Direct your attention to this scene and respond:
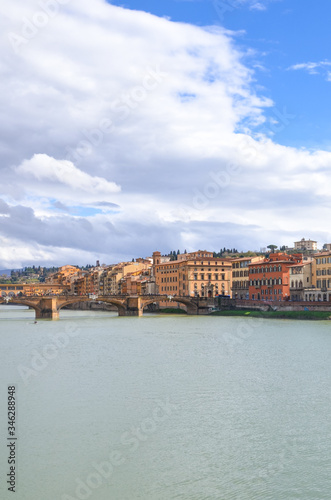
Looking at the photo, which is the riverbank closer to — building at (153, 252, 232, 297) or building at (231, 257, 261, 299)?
building at (231, 257, 261, 299)

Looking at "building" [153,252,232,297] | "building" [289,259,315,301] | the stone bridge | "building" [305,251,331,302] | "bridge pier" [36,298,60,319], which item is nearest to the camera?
"building" [305,251,331,302]

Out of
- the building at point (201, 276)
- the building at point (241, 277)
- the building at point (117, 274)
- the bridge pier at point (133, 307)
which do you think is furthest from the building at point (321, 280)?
the building at point (117, 274)

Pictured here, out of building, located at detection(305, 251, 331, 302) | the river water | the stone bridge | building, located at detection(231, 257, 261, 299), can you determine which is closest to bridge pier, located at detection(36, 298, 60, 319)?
the stone bridge

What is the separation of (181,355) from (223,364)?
185 inches

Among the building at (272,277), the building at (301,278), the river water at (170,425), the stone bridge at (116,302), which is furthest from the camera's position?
the building at (272,277)

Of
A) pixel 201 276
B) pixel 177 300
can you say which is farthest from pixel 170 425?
pixel 201 276

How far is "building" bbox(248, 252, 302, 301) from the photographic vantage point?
8100 centimetres

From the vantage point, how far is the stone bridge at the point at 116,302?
77.8 m

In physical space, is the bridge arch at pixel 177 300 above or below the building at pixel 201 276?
below

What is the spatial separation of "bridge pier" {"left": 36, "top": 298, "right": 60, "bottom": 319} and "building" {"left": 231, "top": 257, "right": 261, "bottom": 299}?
32.4 metres

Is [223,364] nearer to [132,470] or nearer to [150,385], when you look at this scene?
[150,385]

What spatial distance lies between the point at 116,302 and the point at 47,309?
11.0m

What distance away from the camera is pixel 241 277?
97.1 meters

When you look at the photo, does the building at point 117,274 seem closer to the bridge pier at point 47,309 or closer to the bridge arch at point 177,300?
the bridge arch at point 177,300
